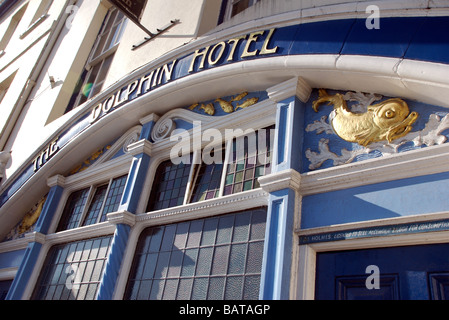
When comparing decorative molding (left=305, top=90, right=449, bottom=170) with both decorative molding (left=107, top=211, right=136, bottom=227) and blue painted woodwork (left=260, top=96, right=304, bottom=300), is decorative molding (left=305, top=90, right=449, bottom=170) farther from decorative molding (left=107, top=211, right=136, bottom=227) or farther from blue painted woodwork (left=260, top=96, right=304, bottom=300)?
decorative molding (left=107, top=211, right=136, bottom=227)

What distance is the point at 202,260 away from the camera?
5125mm

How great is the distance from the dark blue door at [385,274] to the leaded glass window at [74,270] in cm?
378

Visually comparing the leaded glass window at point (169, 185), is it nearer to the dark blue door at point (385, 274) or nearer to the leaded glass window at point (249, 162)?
the leaded glass window at point (249, 162)

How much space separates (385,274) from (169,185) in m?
3.69

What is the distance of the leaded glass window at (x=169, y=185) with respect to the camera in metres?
6.20

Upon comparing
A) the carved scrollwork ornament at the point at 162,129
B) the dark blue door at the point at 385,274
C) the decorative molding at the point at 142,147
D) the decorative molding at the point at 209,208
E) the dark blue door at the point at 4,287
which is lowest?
the dark blue door at the point at 385,274

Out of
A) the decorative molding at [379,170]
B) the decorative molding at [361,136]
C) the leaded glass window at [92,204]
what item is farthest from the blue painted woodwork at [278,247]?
the leaded glass window at [92,204]

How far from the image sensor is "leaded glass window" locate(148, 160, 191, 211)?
244 inches

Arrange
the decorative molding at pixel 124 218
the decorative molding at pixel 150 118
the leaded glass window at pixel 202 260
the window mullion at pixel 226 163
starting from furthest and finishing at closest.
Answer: the decorative molding at pixel 150 118
the decorative molding at pixel 124 218
the window mullion at pixel 226 163
the leaded glass window at pixel 202 260

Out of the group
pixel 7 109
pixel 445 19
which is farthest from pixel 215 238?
pixel 7 109

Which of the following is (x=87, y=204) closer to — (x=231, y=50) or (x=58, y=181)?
(x=58, y=181)

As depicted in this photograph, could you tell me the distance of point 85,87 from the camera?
11.1 m

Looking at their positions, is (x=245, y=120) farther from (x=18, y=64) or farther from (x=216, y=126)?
(x=18, y=64)
